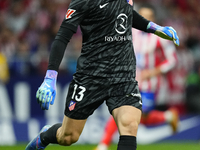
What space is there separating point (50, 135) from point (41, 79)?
4933 millimetres

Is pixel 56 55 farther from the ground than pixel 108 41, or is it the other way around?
pixel 108 41

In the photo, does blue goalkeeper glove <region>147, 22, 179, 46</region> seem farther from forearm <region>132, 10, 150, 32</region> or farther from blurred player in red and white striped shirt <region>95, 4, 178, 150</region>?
blurred player in red and white striped shirt <region>95, 4, 178, 150</region>

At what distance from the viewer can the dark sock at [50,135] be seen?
457cm

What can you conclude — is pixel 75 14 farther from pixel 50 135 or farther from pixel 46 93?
pixel 50 135

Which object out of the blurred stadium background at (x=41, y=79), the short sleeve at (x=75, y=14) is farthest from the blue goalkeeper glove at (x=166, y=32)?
the blurred stadium background at (x=41, y=79)

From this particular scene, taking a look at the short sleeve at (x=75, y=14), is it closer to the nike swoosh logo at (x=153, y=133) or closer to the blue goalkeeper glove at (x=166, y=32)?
the blue goalkeeper glove at (x=166, y=32)

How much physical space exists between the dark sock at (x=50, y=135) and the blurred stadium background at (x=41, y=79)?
12.5 feet

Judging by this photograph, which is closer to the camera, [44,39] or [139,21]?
[139,21]

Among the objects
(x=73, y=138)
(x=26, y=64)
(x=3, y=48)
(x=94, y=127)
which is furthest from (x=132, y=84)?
(x=3, y=48)

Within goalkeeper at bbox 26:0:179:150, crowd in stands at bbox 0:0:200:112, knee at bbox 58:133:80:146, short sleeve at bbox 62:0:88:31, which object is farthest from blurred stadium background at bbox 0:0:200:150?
short sleeve at bbox 62:0:88:31

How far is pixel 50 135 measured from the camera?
4590 mm

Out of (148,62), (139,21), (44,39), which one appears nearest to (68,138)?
(139,21)

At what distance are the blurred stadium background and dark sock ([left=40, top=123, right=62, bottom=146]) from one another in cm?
380

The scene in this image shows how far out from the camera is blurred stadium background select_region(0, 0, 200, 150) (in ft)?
29.5
